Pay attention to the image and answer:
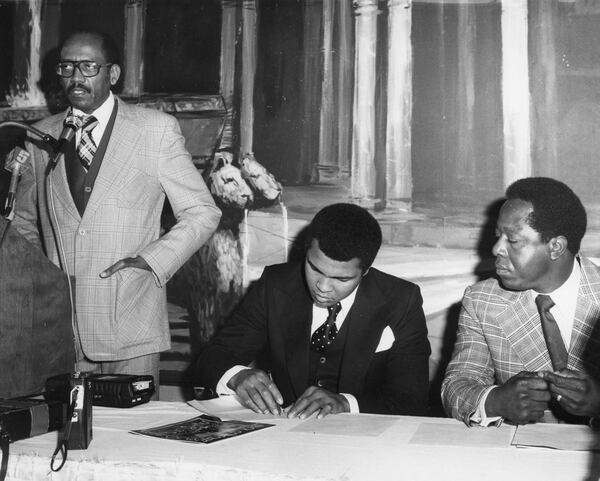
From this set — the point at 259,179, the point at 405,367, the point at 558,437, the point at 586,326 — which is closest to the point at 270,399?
the point at 405,367

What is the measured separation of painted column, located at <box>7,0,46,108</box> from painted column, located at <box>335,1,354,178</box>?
1.58 metres

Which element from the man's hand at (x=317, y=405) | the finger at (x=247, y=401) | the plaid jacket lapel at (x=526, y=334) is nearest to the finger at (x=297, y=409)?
the man's hand at (x=317, y=405)

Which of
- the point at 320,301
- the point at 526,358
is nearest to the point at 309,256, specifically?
the point at 320,301

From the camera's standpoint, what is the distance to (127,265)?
2695 mm

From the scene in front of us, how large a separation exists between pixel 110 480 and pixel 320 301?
1.11 meters

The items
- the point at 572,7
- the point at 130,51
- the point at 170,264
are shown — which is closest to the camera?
the point at 170,264

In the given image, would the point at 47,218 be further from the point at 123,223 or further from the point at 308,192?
the point at 308,192

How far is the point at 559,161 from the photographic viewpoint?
10.8 ft

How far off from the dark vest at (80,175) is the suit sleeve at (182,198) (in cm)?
23

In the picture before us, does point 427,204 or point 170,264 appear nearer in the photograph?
point 170,264

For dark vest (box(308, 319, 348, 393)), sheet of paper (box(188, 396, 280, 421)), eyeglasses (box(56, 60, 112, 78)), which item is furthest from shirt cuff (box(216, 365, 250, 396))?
eyeglasses (box(56, 60, 112, 78))

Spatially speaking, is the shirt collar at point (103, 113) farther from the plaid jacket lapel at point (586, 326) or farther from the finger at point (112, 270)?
the plaid jacket lapel at point (586, 326)

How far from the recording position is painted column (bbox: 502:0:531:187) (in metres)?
3.31

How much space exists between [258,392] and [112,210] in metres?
1.06
